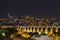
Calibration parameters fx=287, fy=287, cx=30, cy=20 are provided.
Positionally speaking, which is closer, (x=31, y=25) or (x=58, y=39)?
(x=58, y=39)

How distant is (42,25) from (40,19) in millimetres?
2885

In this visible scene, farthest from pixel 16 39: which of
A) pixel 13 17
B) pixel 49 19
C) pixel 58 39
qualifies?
pixel 13 17

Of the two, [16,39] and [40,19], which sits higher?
[16,39]

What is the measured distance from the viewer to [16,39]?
717cm

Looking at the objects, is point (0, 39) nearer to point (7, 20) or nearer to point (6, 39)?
point (6, 39)

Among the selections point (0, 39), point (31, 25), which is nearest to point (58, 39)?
point (0, 39)

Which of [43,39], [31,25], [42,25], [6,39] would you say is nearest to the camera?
[43,39]

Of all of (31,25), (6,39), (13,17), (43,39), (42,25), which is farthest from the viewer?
(13,17)

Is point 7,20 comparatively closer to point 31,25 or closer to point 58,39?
point 31,25

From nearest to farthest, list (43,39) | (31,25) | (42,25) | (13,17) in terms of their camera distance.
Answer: (43,39) → (42,25) → (31,25) → (13,17)

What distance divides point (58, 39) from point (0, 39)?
62.7 inches

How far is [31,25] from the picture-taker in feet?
53.2

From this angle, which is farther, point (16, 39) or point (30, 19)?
point (30, 19)

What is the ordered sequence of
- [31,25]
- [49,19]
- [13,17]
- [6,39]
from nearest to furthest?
[6,39] → [31,25] → [49,19] → [13,17]
